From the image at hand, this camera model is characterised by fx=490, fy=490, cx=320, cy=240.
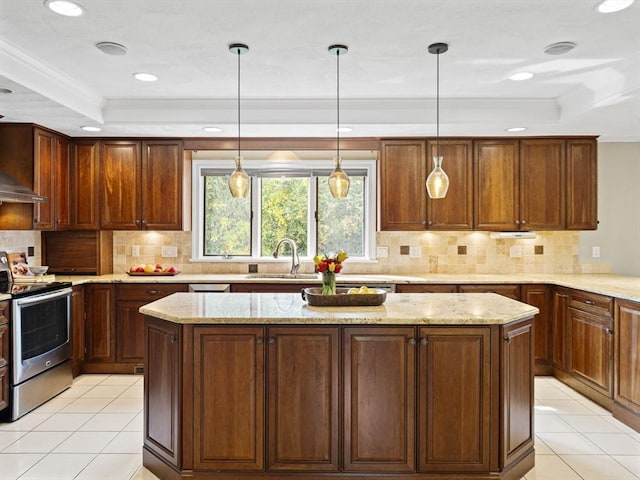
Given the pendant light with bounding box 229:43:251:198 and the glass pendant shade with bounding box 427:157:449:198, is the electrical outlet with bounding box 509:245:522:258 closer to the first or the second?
the glass pendant shade with bounding box 427:157:449:198

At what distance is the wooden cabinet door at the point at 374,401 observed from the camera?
2594 mm

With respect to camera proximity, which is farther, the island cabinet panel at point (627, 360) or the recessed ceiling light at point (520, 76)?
the recessed ceiling light at point (520, 76)

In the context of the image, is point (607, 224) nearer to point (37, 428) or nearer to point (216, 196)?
point (216, 196)

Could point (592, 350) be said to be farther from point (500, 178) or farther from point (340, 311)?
point (340, 311)

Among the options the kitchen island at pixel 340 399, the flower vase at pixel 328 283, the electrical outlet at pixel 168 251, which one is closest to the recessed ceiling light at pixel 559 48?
the kitchen island at pixel 340 399

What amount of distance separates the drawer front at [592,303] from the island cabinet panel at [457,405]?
1.73 m

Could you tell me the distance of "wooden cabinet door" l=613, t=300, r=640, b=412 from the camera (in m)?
3.39

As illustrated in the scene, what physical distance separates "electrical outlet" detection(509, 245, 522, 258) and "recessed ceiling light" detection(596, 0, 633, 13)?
3053 millimetres

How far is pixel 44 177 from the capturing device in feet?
14.6

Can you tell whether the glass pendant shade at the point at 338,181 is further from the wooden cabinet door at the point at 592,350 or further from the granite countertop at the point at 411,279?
the wooden cabinet door at the point at 592,350

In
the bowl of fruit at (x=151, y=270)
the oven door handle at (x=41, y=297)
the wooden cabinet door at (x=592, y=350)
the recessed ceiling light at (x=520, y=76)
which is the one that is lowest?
the wooden cabinet door at (x=592, y=350)

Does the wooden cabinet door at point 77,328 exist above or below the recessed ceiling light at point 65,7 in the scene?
below

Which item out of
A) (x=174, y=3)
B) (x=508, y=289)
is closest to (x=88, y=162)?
(x=174, y=3)

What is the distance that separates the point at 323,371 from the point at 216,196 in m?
3.33
